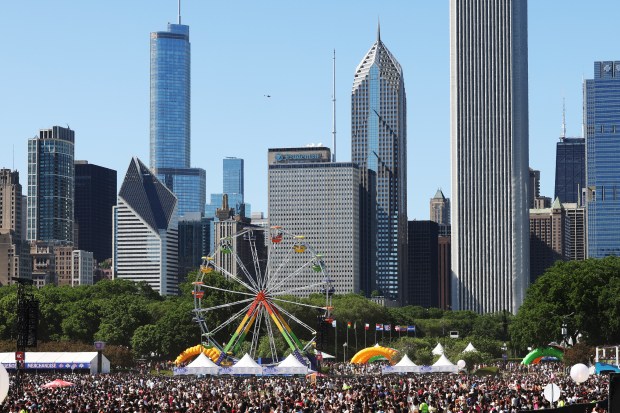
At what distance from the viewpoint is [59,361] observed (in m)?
99.9

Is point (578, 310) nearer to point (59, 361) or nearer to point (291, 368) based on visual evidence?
point (291, 368)

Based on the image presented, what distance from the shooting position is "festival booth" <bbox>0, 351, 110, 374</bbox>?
99562 millimetres

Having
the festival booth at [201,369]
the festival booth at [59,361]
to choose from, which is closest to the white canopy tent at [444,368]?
the festival booth at [201,369]

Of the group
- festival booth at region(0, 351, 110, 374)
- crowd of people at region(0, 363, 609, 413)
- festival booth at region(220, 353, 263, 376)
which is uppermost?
crowd of people at region(0, 363, 609, 413)

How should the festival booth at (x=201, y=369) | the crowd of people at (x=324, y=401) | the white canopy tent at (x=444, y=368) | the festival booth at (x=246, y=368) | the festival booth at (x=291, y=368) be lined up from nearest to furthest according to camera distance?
1. the crowd of people at (x=324, y=401)
2. the festival booth at (x=246, y=368)
3. the festival booth at (x=291, y=368)
4. the festival booth at (x=201, y=369)
5. the white canopy tent at (x=444, y=368)

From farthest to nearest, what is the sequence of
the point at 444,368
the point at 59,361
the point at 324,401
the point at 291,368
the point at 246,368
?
the point at 59,361 → the point at 444,368 → the point at 291,368 → the point at 246,368 → the point at 324,401

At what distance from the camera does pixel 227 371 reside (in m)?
89.6

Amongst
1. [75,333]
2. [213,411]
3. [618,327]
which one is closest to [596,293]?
[618,327]

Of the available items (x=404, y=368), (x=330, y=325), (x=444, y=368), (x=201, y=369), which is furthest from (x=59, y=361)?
(x=330, y=325)

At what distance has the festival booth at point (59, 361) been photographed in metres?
99.6

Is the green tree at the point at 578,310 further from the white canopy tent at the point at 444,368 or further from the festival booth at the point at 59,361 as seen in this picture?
the festival booth at the point at 59,361

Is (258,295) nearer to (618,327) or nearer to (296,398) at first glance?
(618,327)

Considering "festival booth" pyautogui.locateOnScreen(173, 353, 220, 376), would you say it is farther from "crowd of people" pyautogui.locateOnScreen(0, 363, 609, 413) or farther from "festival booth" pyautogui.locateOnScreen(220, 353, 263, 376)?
"crowd of people" pyautogui.locateOnScreen(0, 363, 609, 413)

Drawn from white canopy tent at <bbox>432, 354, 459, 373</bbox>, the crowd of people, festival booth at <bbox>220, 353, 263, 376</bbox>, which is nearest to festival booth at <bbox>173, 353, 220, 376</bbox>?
festival booth at <bbox>220, 353, 263, 376</bbox>
